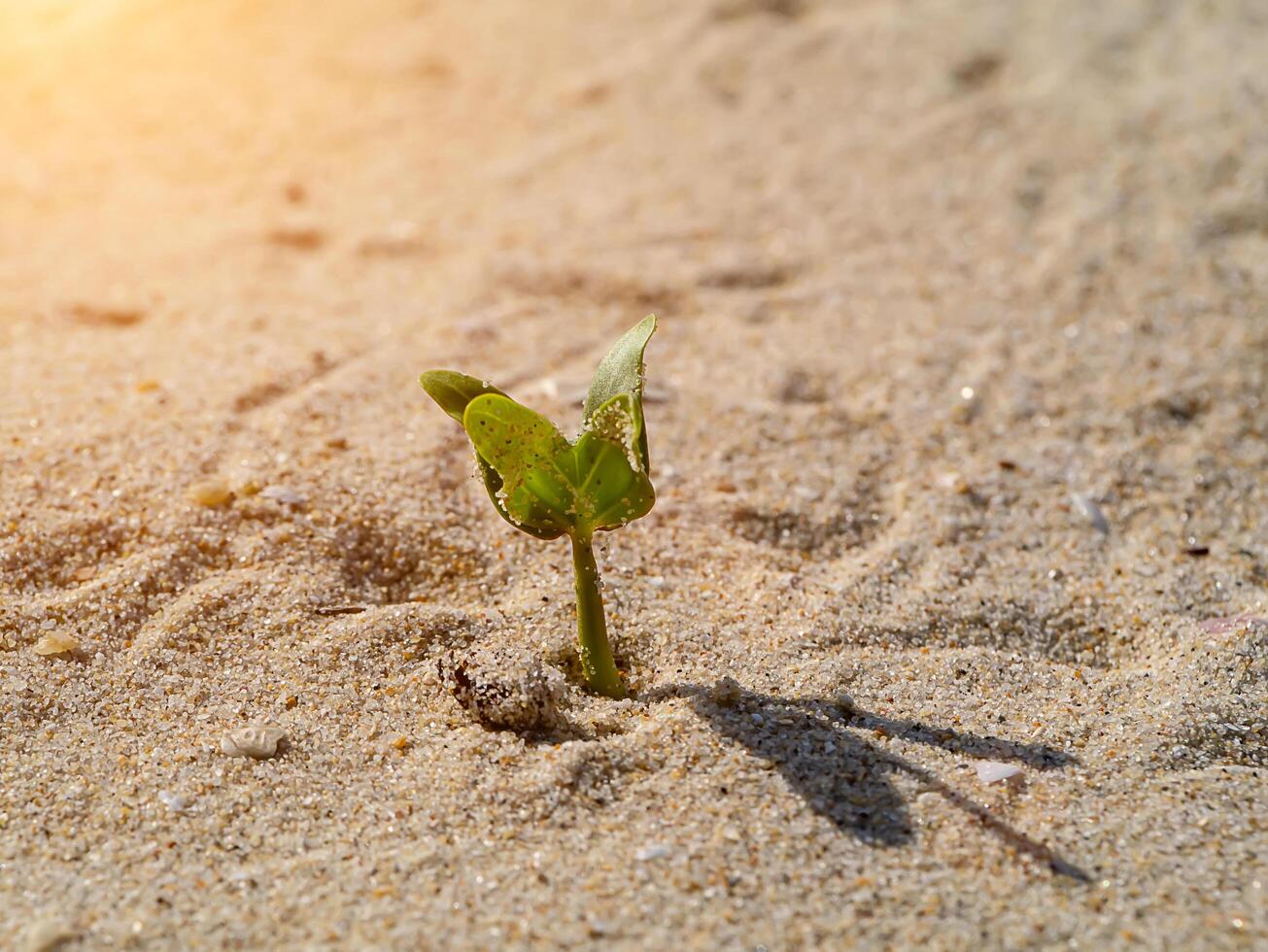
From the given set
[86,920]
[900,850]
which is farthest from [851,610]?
[86,920]

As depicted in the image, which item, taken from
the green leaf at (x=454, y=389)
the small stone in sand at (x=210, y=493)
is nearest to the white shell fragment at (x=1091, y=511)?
the green leaf at (x=454, y=389)

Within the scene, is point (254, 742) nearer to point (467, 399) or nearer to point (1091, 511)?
point (467, 399)

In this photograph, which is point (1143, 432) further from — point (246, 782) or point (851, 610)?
point (246, 782)

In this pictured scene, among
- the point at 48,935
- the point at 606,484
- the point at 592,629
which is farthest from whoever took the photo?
the point at 592,629

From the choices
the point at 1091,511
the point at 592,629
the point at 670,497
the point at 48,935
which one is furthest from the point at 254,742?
the point at 1091,511

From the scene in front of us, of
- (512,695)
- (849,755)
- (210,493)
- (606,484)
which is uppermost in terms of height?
(606,484)

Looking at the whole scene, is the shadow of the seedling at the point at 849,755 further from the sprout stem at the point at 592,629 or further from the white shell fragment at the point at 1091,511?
the white shell fragment at the point at 1091,511

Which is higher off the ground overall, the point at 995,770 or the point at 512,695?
the point at 512,695

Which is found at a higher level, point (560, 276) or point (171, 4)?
point (171, 4)
